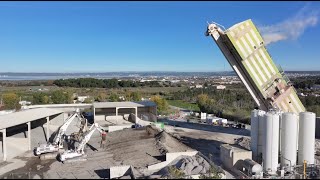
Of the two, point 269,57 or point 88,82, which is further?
point 88,82

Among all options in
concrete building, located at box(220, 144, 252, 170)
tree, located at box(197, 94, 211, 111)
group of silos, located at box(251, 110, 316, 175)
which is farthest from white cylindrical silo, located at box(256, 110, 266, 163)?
tree, located at box(197, 94, 211, 111)

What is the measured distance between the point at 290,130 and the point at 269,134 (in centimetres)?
113

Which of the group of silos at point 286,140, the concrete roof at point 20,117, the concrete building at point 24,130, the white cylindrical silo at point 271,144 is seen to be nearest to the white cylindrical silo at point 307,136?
the group of silos at point 286,140

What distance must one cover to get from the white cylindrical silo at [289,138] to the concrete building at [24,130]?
16.9 meters

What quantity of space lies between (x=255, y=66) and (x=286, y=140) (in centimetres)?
494

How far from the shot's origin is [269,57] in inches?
830

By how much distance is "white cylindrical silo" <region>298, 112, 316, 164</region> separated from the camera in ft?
59.5

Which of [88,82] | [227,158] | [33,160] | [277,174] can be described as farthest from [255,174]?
[88,82]

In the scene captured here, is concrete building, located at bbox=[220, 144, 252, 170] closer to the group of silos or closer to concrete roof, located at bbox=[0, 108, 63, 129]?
the group of silos

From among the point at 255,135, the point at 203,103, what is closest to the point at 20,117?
the point at 255,135

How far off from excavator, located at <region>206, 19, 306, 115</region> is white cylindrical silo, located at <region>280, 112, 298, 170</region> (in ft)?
11.8

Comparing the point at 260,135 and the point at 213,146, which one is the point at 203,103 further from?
the point at 260,135

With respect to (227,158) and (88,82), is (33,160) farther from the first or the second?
(88,82)

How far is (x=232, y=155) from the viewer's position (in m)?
18.6
